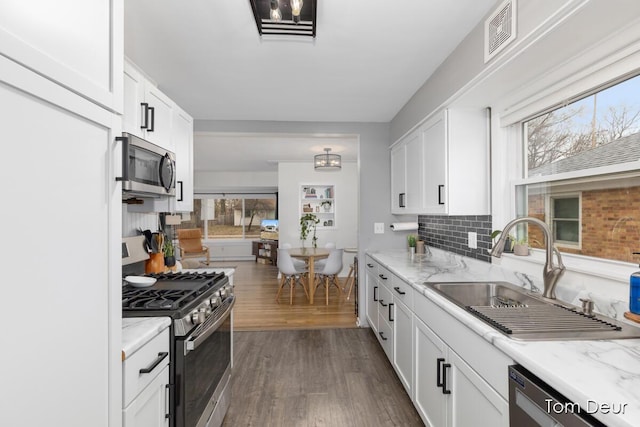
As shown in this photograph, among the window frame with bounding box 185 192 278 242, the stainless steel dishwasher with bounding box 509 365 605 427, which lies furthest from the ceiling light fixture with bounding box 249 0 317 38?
the window frame with bounding box 185 192 278 242

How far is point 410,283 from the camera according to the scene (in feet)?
6.83

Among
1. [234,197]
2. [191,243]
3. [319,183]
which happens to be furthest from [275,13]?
[234,197]

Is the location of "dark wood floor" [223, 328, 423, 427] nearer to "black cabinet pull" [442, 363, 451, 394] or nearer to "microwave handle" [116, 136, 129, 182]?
"black cabinet pull" [442, 363, 451, 394]

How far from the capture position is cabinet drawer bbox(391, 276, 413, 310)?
2127mm

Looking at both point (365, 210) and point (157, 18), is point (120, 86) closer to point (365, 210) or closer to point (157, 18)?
point (157, 18)

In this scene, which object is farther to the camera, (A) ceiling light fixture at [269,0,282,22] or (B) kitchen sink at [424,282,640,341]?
(A) ceiling light fixture at [269,0,282,22]

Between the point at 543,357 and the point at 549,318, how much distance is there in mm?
410

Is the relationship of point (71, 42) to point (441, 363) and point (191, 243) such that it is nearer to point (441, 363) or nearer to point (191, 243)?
point (441, 363)

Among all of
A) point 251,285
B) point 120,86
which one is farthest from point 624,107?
point 251,285

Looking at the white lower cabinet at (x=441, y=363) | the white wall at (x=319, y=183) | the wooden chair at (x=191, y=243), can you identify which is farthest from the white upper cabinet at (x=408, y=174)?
the wooden chair at (x=191, y=243)

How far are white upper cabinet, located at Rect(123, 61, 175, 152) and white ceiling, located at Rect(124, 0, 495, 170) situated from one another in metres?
0.31

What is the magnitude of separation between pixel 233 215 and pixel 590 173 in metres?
8.69

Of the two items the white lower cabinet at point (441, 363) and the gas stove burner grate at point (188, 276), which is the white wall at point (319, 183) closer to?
the white lower cabinet at point (441, 363)

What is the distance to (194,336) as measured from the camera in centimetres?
152
